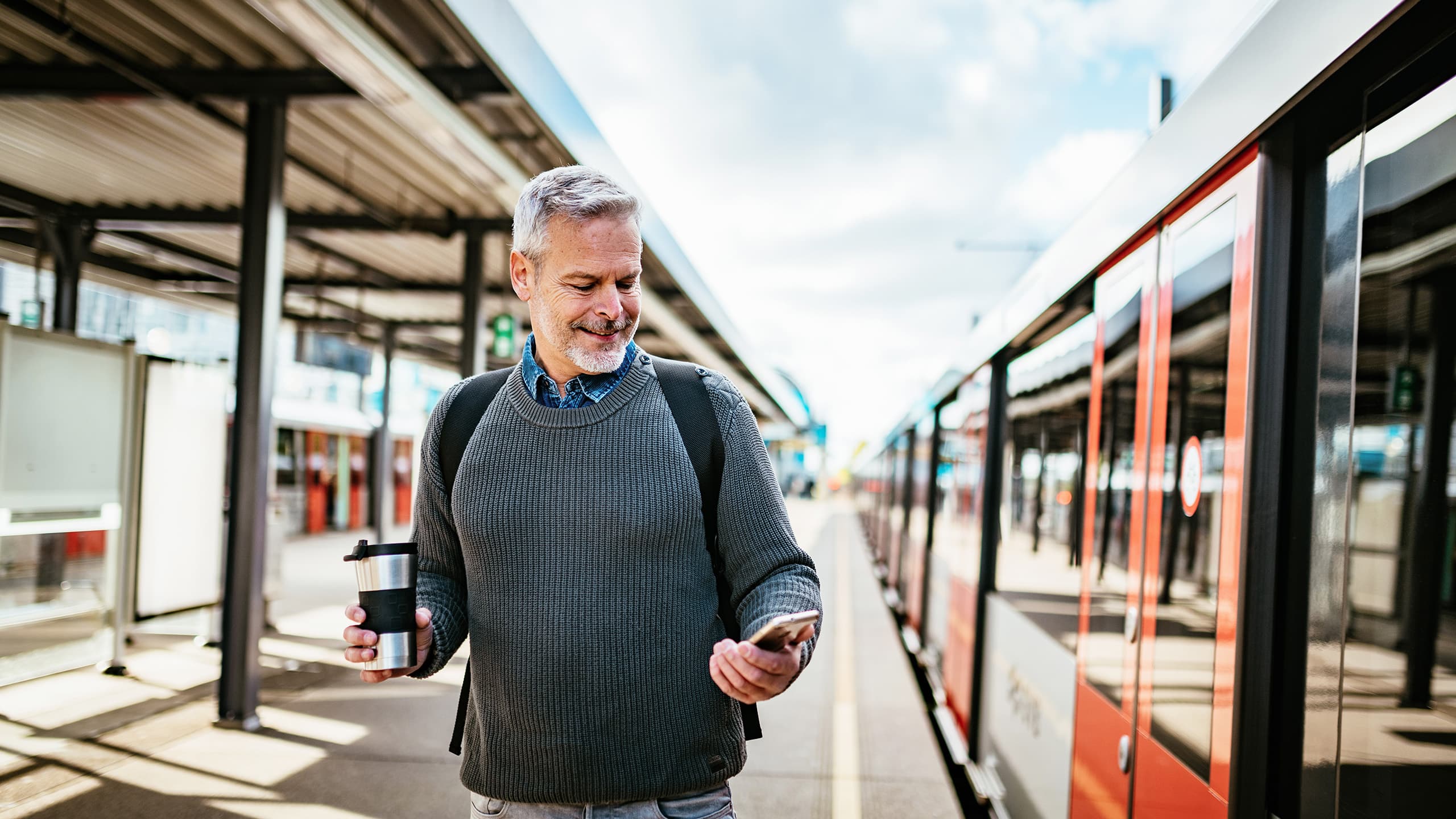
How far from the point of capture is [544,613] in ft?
5.81

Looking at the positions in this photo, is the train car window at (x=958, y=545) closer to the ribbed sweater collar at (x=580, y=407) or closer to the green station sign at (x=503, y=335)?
the ribbed sweater collar at (x=580, y=407)

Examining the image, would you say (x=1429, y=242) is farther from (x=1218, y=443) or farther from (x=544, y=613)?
(x=544, y=613)

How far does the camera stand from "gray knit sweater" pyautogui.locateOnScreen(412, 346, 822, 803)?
175cm

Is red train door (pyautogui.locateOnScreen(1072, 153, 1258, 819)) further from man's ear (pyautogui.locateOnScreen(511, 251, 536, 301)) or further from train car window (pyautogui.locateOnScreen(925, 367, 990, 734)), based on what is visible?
train car window (pyautogui.locateOnScreen(925, 367, 990, 734))

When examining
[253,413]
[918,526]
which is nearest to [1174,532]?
[253,413]

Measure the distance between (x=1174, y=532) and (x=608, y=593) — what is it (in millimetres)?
1660

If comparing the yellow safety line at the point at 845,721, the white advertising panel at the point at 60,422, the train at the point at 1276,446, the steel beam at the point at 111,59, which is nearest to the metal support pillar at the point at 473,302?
the steel beam at the point at 111,59

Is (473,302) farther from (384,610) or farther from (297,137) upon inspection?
(384,610)

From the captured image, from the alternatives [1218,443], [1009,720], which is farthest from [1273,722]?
[1009,720]

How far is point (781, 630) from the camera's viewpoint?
1.49 meters

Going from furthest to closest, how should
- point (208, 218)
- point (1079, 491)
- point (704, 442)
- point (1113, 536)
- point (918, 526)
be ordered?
point (918, 526)
point (208, 218)
point (1079, 491)
point (1113, 536)
point (704, 442)

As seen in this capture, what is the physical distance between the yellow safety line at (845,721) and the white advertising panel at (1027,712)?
0.78 m

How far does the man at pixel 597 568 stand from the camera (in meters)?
1.75

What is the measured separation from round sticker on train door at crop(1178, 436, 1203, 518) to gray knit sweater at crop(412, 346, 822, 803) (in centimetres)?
122
